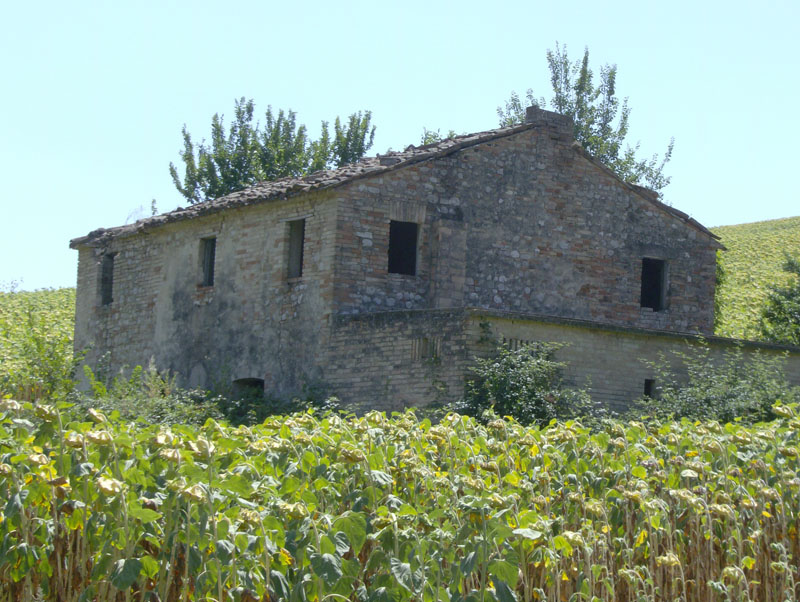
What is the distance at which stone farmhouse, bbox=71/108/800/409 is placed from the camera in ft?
55.7

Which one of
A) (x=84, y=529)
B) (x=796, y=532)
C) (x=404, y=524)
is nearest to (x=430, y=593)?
(x=404, y=524)

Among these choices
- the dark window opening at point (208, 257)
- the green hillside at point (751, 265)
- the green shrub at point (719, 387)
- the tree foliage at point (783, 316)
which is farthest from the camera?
the green hillside at point (751, 265)

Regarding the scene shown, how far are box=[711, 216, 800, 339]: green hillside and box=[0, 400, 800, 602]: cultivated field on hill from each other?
72.8ft

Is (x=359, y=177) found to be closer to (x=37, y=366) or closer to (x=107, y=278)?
(x=37, y=366)

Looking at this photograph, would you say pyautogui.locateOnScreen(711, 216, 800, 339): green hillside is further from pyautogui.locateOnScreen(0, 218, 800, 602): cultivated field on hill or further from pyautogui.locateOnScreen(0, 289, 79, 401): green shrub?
pyautogui.locateOnScreen(0, 218, 800, 602): cultivated field on hill

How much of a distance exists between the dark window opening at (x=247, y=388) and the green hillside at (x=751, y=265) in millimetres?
13521

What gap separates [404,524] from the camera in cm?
561

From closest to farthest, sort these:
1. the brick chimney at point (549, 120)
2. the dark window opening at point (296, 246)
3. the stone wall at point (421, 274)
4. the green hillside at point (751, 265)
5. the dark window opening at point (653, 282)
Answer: the stone wall at point (421, 274), the dark window opening at point (296, 246), the brick chimney at point (549, 120), the dark window opening at point (653, 282), the green hillside at point (751, 265)

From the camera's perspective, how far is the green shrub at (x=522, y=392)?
1559cm

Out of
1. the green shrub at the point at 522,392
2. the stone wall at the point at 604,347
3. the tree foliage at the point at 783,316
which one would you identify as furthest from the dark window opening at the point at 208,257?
the tree foliage at the point at 783,316

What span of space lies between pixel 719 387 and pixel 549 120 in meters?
6.48

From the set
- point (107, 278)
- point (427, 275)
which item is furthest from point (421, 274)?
point (107, 278)

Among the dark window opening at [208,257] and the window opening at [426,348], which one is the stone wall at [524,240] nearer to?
the window opening at [426,348]

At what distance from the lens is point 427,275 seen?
1930 centimetres
